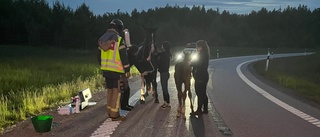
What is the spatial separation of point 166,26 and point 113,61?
8338 centimetres

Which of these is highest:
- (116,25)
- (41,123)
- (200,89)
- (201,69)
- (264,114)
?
(116,25)

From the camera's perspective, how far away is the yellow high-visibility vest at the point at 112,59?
695cm

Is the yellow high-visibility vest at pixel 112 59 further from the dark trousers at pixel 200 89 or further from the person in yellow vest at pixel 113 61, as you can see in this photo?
the dark trousers at pixel 200 89

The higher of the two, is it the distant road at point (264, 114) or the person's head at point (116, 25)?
the person's head at point (116, 25)

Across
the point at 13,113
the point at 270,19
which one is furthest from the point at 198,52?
the point at 270,19

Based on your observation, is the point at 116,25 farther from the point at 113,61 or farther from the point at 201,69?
the point at 201,69

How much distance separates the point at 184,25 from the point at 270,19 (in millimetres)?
32005

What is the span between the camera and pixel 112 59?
276 inches

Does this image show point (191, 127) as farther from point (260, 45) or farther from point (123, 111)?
point (260, 45)

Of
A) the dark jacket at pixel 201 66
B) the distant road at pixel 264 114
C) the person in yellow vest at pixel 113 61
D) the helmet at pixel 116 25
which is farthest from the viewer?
the dark jacket at pixel 201 66

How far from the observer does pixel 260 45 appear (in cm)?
10631

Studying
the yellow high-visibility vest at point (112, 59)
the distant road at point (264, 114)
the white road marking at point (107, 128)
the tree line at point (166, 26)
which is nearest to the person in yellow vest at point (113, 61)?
the yellow high-visibility vest at point (112, 59)

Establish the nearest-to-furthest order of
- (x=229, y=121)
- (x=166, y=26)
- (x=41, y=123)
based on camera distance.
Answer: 1. (x=41, y=123)
2. (x=229, y=121)
3. (x=166, y=26)

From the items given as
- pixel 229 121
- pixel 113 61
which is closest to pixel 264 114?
pixel 229 121
